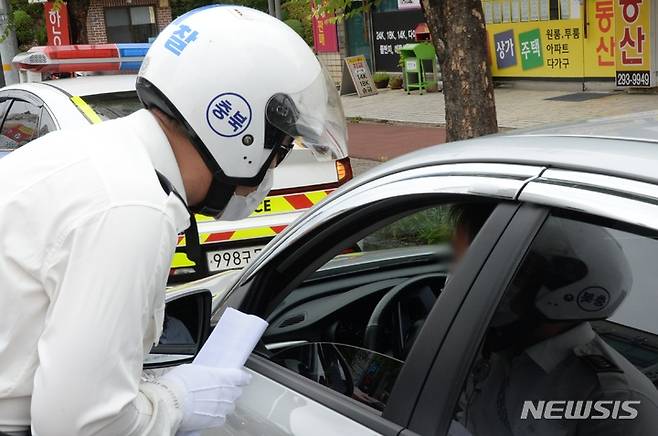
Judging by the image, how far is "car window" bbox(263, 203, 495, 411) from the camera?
7.03ft

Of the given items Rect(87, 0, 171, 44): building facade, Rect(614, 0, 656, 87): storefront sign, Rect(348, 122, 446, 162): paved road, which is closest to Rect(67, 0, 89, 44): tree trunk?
Rect(348, 122, 446, 162): paved road

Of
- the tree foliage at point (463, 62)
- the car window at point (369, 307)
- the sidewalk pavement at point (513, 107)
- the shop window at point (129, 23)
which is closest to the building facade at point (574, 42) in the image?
the sidewalk pavement at point (513, 107)

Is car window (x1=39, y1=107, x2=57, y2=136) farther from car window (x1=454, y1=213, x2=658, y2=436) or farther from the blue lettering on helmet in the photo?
car window (x1=454, y1=213, x2=658, y2=436)

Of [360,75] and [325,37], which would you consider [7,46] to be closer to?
[360,75]

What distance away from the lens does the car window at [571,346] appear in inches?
67.4

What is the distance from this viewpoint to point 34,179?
1607 mm

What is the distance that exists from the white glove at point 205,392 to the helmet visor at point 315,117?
1.81 ft

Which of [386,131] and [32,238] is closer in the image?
[32,238]

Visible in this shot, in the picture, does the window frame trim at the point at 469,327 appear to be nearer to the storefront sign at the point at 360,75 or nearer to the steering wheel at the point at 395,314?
the steering wheel at the point at 395,314

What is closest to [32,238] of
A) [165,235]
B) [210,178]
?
[165,235]

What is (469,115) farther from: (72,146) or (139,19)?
(139,19)

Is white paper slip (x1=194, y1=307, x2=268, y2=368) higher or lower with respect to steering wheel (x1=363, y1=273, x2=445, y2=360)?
higher

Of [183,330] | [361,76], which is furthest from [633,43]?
[183,330]

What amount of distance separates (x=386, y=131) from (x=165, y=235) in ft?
38.9
